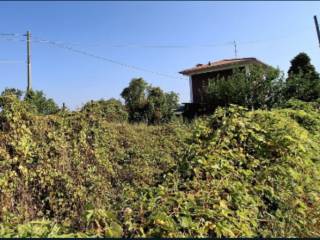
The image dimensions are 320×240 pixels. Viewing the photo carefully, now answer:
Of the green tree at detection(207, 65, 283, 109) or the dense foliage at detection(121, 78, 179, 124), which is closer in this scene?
the green tree at detection(207, 65, 283, 109)

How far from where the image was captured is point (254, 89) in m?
17.6

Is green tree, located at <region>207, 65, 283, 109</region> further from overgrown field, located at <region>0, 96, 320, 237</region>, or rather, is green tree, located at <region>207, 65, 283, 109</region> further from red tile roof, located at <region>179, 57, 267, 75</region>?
red tile roof, located at <region>179, 57, 267, 75</region>

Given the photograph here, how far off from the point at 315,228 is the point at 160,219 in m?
1.98

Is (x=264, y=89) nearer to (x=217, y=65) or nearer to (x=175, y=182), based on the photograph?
(x=175, y=182)

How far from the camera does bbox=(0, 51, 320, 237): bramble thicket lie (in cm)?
300

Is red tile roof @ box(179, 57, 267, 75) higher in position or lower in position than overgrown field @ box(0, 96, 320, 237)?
higher

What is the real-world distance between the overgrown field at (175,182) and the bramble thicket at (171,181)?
0.04 feet

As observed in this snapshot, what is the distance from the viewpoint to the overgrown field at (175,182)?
299 cm

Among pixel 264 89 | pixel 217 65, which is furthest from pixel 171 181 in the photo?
pixel 217 65

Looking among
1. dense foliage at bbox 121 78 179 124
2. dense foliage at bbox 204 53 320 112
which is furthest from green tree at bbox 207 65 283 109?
dense foliage at bbox 121 78 179 124

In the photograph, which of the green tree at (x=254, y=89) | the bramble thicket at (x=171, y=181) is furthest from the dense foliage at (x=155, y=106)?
the bramble thicket at (x=171, y=181)

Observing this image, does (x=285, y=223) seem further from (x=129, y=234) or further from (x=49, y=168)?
(x=49, y=168)

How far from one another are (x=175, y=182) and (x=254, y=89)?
14582 mm

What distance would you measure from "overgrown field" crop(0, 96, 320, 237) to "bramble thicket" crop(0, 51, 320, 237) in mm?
11
